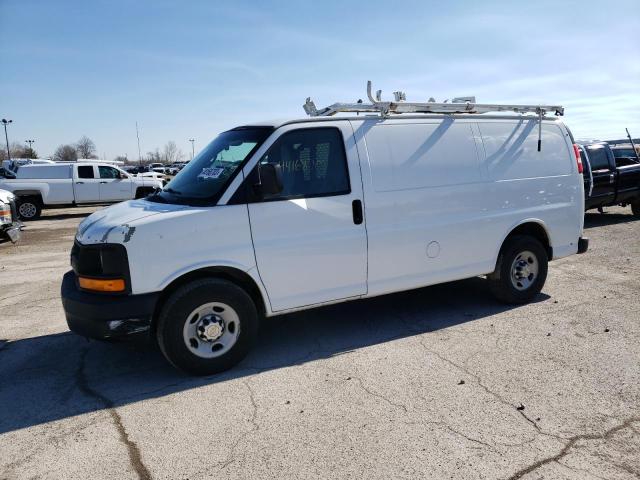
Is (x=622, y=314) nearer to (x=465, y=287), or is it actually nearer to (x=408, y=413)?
(x=465, y=287)

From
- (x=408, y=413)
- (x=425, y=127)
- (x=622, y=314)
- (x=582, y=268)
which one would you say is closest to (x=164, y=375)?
(x=408, y=413)

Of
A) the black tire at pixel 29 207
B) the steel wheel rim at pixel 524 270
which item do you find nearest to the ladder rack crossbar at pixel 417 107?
the steel wheel rim at pixel 524 270

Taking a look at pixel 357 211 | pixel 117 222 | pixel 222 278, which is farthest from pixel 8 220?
pixel 357 211

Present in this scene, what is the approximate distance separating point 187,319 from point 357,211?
1779mm

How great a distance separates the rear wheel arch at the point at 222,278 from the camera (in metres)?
3.98

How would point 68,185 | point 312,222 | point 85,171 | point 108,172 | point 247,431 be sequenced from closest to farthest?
point 247,431
point 312,222
point 68,185
point 85,171
point 108,172

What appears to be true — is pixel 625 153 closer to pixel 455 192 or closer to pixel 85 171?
pixel 455 192

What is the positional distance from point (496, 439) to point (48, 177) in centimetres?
1819

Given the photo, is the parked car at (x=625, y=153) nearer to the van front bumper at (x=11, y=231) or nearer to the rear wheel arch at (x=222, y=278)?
the rear wheel arch at (x=222, y=278)

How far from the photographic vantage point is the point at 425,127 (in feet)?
16.4

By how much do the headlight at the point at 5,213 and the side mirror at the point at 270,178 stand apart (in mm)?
8539

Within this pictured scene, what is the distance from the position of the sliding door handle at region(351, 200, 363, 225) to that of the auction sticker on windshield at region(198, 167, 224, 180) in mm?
1228

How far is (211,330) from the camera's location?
4.05 meters

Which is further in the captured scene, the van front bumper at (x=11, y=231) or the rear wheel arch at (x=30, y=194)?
the rear wheel arch at (x=30, y=194)
